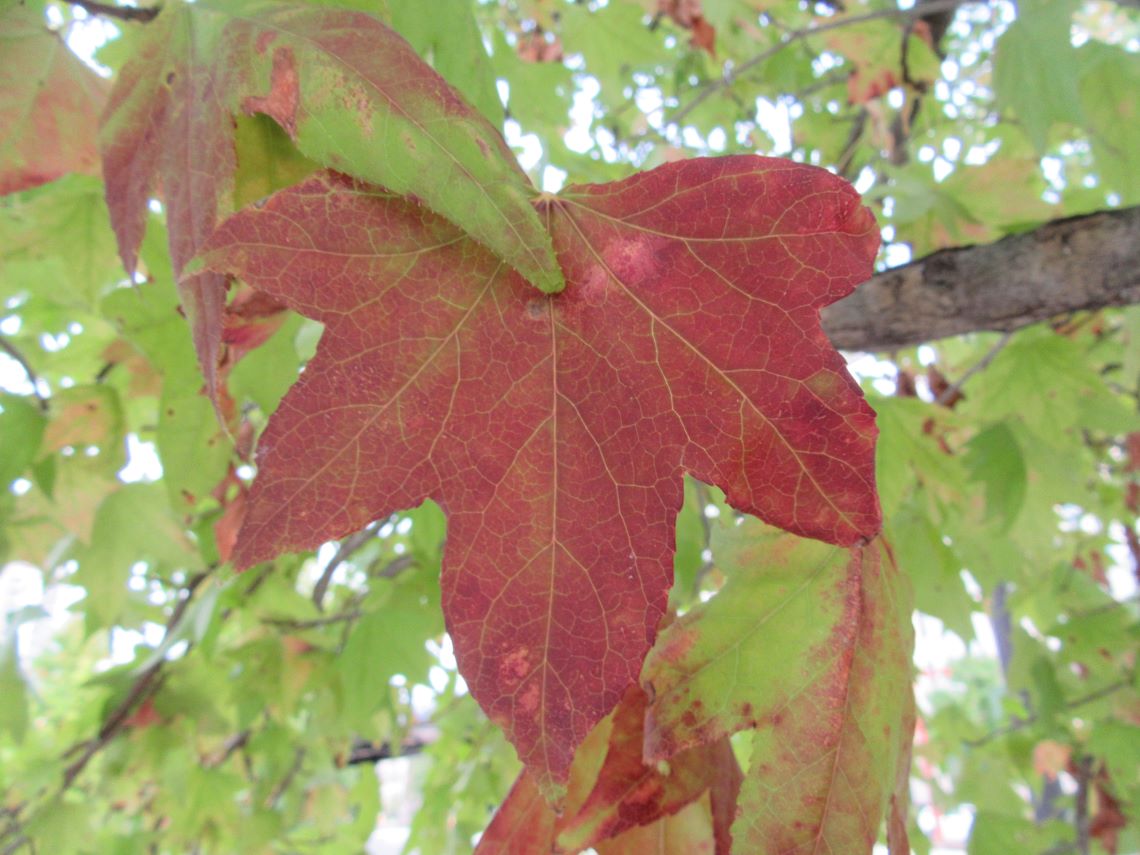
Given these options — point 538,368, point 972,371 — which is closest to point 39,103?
point 538,368

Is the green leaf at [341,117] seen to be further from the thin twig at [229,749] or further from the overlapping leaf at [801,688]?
the thin twig at [229,749]

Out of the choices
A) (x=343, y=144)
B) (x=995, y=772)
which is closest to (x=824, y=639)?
(x=343, y=144)

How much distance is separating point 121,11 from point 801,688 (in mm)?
815

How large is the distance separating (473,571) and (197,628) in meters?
1.23

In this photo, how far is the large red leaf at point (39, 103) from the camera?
0.74 meters

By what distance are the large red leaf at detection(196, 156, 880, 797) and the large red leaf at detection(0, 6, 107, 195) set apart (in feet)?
1.40

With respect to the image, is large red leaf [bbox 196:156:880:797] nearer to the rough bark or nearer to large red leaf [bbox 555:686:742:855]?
large red leaf [bbox 555:686:742:855]

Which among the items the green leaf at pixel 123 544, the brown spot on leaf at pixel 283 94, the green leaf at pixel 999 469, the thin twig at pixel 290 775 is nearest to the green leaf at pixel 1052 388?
the green leaf at pixel 999 469

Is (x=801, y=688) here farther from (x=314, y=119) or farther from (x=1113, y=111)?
(x=1113, y=111)

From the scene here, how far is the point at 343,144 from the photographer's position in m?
0.51

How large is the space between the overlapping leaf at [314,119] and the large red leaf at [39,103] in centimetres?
19

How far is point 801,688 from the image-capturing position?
1.95 ft

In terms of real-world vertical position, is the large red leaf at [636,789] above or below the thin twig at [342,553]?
below

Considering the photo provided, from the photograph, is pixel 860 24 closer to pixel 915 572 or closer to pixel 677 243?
pixel 915 572
